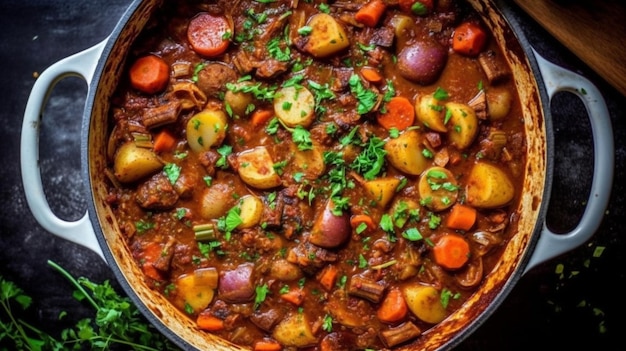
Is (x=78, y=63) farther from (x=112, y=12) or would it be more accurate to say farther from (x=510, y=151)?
(x=510, y=151)

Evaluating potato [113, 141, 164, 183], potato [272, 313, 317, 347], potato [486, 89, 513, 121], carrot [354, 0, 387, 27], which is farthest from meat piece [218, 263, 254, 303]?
potato [486, 89, 513, 121]

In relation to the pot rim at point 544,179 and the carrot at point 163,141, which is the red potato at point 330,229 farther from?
the carrot at point 163,141

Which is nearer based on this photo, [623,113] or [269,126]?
[269,126]

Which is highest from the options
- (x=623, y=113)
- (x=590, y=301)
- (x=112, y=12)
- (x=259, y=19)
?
(x=259, y=19)

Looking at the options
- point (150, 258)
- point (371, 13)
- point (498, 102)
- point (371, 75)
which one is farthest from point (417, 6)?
point (150, 258)

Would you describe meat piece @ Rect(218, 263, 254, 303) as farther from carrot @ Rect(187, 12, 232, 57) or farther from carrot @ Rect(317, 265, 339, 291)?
carrot @ Rect(187, 12, 232, 57)

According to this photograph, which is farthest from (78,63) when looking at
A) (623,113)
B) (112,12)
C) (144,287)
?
(623,113)
